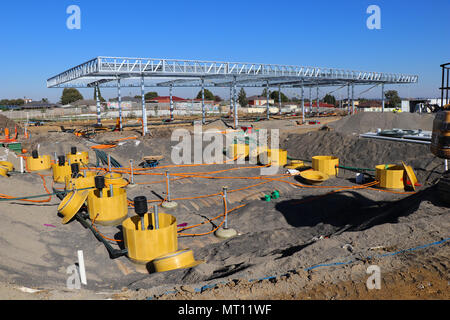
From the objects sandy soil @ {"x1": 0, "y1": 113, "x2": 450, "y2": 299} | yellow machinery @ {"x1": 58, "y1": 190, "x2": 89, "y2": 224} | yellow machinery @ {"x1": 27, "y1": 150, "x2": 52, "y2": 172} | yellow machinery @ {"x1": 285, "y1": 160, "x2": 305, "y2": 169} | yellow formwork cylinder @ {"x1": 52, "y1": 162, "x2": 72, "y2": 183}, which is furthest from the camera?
yellow machinery @ {"x1": 285, "y1": 160, "x2": 305, "y2": 169}

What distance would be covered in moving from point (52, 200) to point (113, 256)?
16.8 feet

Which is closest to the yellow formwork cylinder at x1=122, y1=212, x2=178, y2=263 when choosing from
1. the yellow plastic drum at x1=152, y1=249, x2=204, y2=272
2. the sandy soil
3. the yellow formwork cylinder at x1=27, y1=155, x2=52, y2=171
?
the sandy soil

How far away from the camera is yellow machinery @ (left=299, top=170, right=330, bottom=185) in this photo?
47.7ft

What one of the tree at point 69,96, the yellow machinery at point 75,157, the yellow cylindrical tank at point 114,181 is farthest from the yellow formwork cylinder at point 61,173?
the tree at point 69,96

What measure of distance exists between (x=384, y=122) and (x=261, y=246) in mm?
22368

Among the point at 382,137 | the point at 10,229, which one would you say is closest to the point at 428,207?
the point at 10,229

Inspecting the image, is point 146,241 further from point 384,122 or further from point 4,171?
point 384,122

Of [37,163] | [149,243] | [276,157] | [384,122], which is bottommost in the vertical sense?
[149,243]

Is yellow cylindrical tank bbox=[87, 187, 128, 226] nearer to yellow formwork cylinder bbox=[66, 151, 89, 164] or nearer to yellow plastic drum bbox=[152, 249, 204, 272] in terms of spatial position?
yellow plastic drum bbox=[152, 249, 204, 272]

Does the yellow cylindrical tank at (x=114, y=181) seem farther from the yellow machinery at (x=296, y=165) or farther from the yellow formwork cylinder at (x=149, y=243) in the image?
the yellow machinery at (x=296, y=165)

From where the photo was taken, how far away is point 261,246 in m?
8.20

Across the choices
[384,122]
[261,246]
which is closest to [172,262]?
[261,246]

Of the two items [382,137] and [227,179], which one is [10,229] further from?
[382,137]

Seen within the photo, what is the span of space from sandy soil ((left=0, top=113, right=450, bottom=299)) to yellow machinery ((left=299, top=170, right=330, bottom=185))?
1.41 ft
